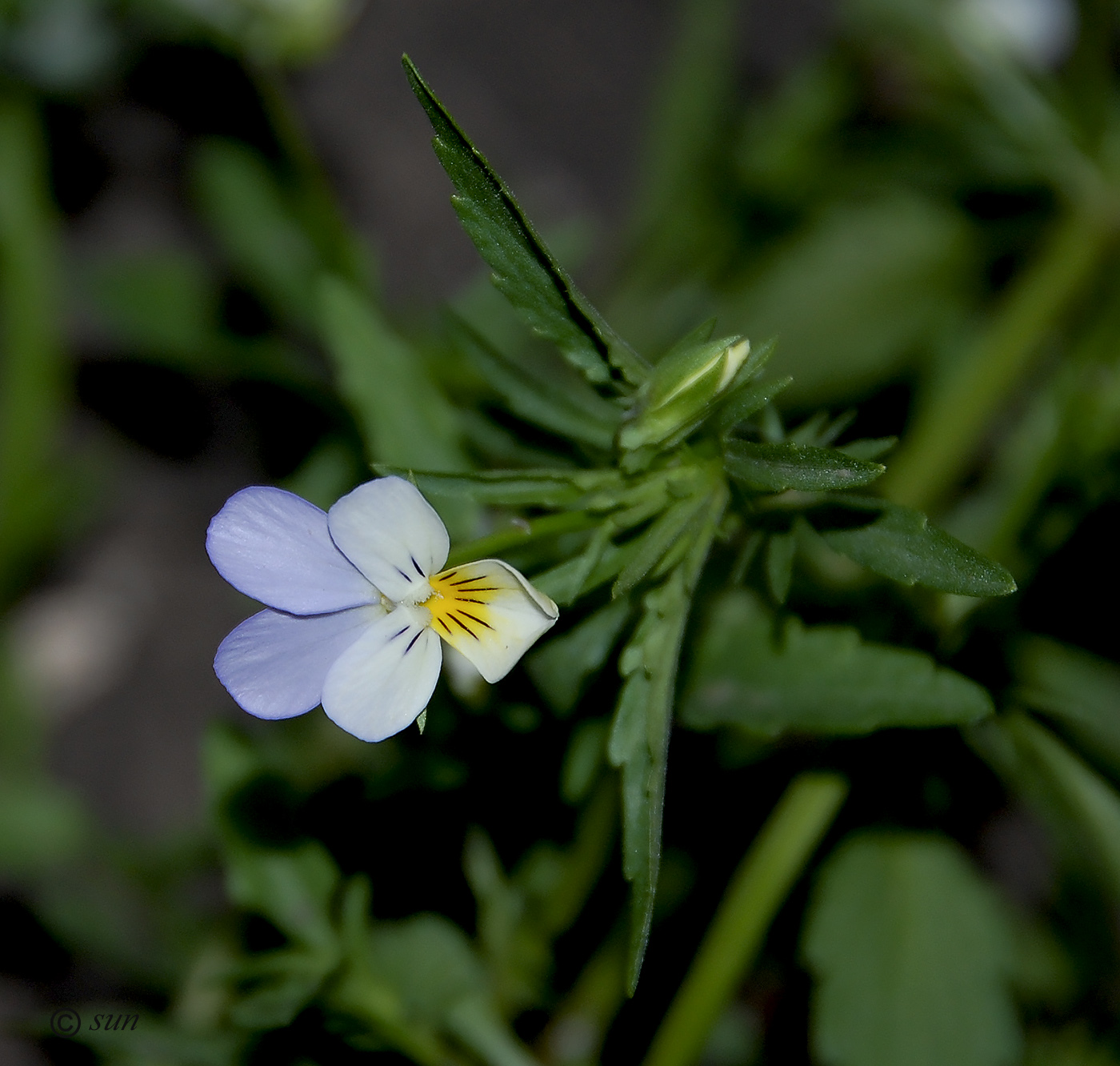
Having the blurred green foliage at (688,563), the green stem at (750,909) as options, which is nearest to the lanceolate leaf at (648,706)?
the blurred green foliage at (688,563)

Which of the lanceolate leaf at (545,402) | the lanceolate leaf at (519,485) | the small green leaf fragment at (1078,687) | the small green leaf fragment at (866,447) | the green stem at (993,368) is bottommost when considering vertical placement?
the lanceolate leaf at (519,485)

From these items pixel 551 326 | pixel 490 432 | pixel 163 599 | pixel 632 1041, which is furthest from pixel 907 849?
pixel 163 599

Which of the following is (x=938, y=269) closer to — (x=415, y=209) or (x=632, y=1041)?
(x=415, y=209)

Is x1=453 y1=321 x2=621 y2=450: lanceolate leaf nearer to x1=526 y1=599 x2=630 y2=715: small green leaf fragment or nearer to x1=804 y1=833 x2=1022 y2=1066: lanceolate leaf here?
x1=526 y1=599 x2=630 y2=715: small green leaf fragment

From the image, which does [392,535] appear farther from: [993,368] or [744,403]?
[993,368]

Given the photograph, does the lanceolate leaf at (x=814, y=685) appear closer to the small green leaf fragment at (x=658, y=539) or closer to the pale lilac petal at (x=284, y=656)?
the small green leaf fragment at (x=658, y=539)

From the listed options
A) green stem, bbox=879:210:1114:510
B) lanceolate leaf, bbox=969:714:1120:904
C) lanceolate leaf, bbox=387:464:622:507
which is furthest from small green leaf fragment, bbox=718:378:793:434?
green stem, bbox=879:210:1114:510

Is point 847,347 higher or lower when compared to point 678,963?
higher

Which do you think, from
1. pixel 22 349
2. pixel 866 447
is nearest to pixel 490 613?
pixel 866 447
